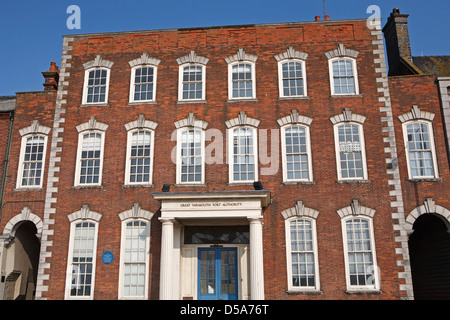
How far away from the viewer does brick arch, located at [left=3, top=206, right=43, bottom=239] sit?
701 inches

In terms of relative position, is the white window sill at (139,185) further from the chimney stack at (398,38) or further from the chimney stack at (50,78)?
the chimney stack at (398,38)

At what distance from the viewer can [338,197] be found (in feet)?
55.0

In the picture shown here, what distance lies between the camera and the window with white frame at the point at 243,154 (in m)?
17.3

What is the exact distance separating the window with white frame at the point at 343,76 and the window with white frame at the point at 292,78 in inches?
46.3

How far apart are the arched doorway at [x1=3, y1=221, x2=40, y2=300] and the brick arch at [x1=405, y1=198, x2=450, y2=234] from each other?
49.8 feet

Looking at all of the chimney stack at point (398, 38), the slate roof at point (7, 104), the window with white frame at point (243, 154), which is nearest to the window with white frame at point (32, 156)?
the slate roof at point (7, 104)

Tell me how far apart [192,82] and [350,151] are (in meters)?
6.99

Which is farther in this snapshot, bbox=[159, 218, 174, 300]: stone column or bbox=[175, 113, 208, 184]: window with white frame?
bbox=[175, 113, 208, 184]: window with white frame

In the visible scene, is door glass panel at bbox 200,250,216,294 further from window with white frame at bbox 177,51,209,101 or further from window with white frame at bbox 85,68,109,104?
window with white frame at bbox 85,68,109,104

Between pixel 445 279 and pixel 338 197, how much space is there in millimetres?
5496

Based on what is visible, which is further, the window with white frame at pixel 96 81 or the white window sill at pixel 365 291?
the window with white frame at pixel 96 81

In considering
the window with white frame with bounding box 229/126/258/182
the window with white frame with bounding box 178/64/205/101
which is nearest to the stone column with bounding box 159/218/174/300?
the window with white frame with bounding box 229/126/258/182

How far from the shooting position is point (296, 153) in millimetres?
17375

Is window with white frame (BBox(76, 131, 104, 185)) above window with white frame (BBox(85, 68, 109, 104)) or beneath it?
beneath
